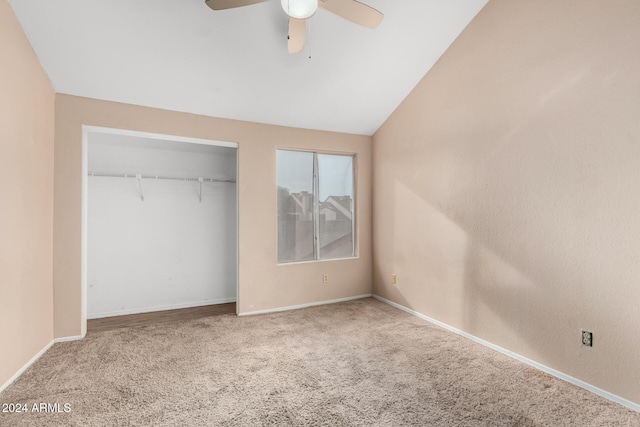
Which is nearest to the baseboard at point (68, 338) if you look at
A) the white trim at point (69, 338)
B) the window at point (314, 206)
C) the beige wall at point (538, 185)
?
the white trim at point (69, 338)

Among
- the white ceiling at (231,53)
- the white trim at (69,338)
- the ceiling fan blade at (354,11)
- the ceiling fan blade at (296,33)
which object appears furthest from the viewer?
the white trim at (69,338)

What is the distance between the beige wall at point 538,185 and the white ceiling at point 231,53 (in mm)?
462

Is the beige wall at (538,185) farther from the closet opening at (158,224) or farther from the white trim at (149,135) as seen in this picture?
the closet opening at (158,224)

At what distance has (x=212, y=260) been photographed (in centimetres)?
440

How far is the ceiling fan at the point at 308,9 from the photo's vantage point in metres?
1.89

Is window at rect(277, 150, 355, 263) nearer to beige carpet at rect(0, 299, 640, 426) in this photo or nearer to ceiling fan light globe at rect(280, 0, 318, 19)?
beige carpet at rect(0, 299, 640, 426)

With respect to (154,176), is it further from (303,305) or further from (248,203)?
(303,305)

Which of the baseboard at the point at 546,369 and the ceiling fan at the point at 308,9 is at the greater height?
the ceiling fan at the point at 308,9

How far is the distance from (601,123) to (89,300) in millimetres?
5345

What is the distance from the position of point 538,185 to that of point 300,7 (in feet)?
7.35

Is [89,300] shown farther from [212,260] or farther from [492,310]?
[492,310]

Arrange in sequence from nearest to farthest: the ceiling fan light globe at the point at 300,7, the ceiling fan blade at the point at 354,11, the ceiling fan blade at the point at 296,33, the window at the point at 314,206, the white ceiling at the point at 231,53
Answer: the ceiling fan light globe at the point at 300,7 < the ceiling fan blade at the point at 354,11 < the ceiling fan blade at the point at 296,33 < the white ceiling at the point at 231,53 < the window at the point at 314,206

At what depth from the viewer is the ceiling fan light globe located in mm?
1854

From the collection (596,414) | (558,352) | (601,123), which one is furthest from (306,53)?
(596,414)
